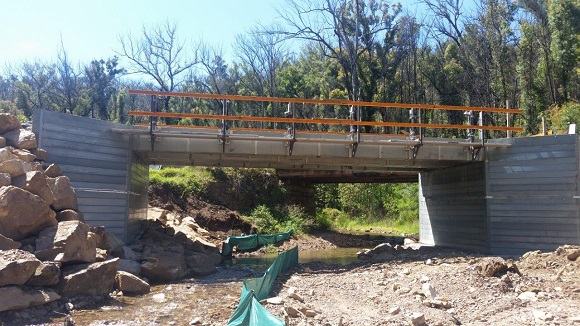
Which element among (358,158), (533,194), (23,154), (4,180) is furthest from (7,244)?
(533,194)

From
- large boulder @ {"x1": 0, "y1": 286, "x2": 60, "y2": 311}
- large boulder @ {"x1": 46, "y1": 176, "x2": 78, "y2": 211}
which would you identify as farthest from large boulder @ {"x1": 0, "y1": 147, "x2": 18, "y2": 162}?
large boulder @ {"x1": 0, "y1": 286, "x2": 60, "y2": 311}

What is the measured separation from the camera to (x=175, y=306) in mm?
11734

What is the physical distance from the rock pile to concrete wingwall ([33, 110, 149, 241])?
2.61ft

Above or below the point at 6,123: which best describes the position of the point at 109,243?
below

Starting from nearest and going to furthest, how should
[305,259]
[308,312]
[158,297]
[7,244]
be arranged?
[308,312] < [7,244] < [158,297] < [305,259]

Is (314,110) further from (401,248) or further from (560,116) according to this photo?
(401,248)

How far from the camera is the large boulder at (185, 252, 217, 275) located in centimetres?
1710

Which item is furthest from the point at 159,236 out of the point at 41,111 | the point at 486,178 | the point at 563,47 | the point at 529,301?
the point at 563,47

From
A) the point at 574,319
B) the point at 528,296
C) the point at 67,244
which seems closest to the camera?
the point at 574,319

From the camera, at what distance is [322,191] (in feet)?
165

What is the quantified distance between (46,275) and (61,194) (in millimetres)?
3042

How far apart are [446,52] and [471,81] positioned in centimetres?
424

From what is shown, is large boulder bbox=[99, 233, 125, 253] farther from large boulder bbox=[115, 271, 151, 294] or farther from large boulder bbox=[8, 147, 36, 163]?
large boulder bbox=[8, 147, 36, 163]

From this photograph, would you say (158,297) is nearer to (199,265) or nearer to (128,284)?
(128,284)
